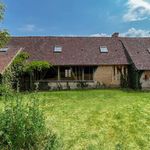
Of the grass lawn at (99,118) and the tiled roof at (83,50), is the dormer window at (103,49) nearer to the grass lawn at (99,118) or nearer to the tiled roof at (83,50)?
the tiled roof at (83,50)

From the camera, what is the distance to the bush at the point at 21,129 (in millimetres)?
13352

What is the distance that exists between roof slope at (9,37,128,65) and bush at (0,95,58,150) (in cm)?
2343

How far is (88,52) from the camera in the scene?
39562 millimetres

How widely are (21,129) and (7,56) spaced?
2323 centimetres

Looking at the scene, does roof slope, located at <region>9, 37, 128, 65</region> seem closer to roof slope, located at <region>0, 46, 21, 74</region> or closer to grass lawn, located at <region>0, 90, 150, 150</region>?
roof slope, located at <region>0, 46, 21, 74</region>

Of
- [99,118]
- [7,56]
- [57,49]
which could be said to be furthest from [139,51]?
[99,118]

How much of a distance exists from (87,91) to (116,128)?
11541 millimetres

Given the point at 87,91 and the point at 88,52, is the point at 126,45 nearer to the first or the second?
the point at 88,52

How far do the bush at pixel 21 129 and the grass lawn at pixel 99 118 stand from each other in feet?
11.1

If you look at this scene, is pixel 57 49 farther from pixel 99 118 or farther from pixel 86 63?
pixel 99 118

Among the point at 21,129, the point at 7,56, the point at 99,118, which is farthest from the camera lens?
the point at 7,56

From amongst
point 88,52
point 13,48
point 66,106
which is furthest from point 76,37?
point 66,106

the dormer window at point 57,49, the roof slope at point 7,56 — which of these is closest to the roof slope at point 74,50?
the dormer window at point 57,49

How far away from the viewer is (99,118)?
985 inches
